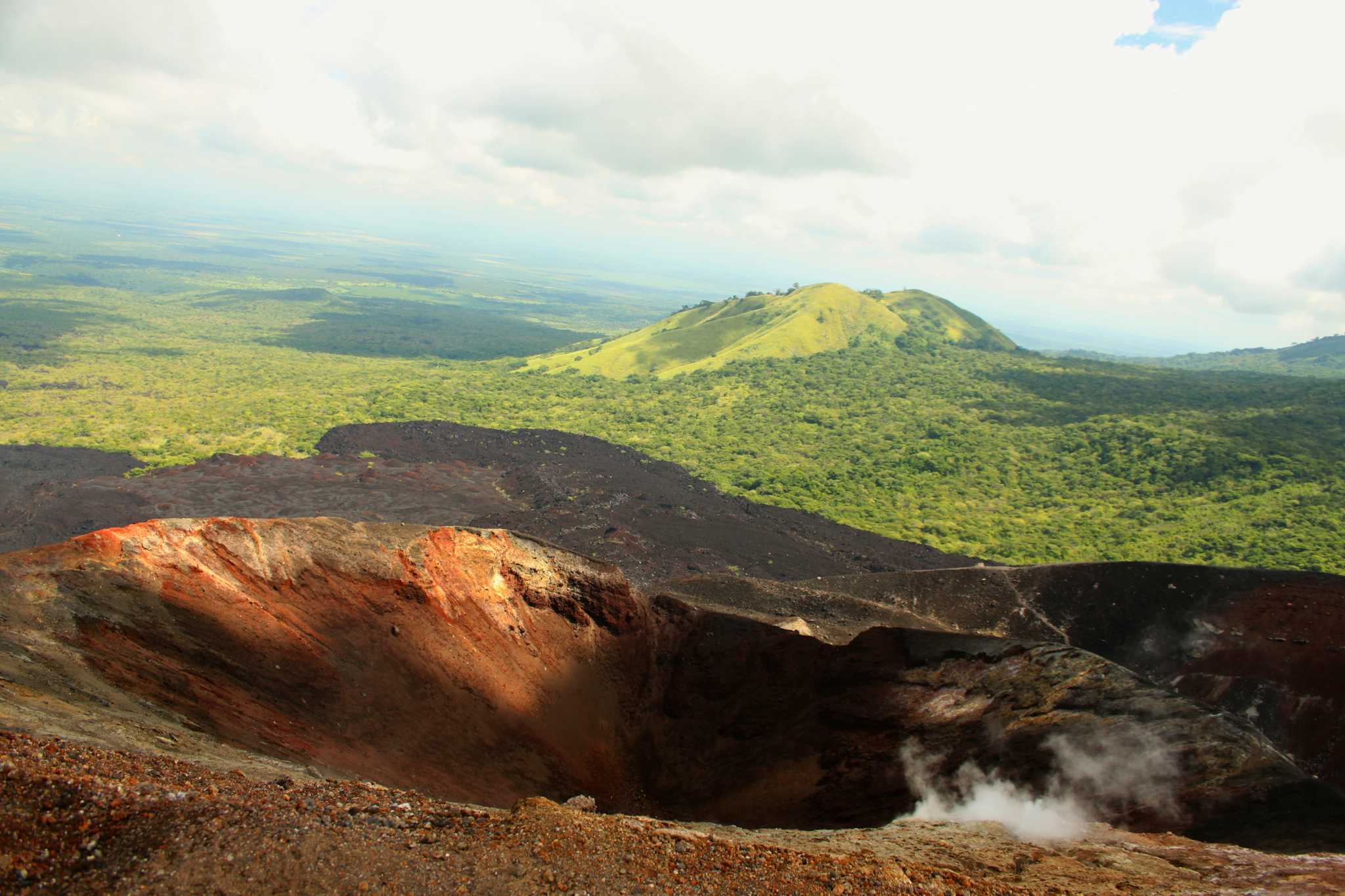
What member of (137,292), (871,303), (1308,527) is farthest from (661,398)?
(137,292)

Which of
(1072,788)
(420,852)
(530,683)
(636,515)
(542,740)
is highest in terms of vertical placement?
(420,852)

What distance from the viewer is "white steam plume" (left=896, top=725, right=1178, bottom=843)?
12.4m

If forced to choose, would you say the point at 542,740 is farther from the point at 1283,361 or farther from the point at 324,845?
the point at 1283,361

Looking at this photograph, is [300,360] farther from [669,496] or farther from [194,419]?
[669,496]

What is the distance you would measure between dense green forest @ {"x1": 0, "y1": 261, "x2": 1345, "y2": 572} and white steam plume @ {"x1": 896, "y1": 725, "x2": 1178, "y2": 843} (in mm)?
32312

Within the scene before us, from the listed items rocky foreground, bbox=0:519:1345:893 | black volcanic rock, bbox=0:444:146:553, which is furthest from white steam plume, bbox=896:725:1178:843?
black volcanic rock, bbox=0:444:146:553

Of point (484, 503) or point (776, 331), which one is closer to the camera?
point (484, 503)

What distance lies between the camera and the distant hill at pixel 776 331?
306 ft

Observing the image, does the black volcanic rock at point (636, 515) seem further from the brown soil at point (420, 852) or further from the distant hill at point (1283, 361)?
the distant hill at point (1283, 361)

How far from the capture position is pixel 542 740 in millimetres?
17734

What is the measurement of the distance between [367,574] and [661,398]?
211 ft

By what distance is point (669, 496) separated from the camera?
5153cm

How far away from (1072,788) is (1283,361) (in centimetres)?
15690

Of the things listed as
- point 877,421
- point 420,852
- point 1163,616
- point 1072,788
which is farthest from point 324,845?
point 877,421
